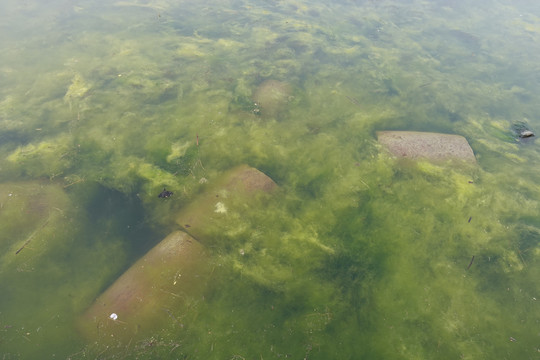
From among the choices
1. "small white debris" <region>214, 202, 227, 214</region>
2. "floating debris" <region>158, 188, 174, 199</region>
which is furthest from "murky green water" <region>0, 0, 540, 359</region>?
"small white debris" <region>214, 202, 227, 214</region>

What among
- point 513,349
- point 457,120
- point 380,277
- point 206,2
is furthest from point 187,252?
point 206,2

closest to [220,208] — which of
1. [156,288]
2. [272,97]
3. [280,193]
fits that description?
[280,193]

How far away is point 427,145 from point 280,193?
272 centimetres

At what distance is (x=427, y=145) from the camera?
4.97 meters

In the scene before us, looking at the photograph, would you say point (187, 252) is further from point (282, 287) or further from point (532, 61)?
point (532, 61)

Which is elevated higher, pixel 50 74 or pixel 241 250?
pixel 50 74

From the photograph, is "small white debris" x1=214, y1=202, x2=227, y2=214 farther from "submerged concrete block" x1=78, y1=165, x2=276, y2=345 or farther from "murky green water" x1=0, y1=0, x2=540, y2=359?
"murky green water" x1=0, y1=0, x2=540, y2=359

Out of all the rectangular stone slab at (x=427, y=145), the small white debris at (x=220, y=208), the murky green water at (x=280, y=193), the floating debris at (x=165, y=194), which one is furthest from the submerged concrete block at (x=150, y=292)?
the rectangular stone slab at (x=427, y=145)

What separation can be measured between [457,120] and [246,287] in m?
5.41

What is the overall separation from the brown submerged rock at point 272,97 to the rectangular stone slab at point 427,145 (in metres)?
1.97

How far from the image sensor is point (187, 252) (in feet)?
11.4

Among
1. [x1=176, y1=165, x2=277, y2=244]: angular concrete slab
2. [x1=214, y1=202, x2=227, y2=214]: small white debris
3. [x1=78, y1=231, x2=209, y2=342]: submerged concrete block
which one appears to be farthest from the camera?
[x1=214, y1=202, x2=227, y2=214]: small white debris

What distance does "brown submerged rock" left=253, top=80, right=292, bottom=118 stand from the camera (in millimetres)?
5740

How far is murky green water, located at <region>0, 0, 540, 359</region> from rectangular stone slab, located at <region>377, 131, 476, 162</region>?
22cm
